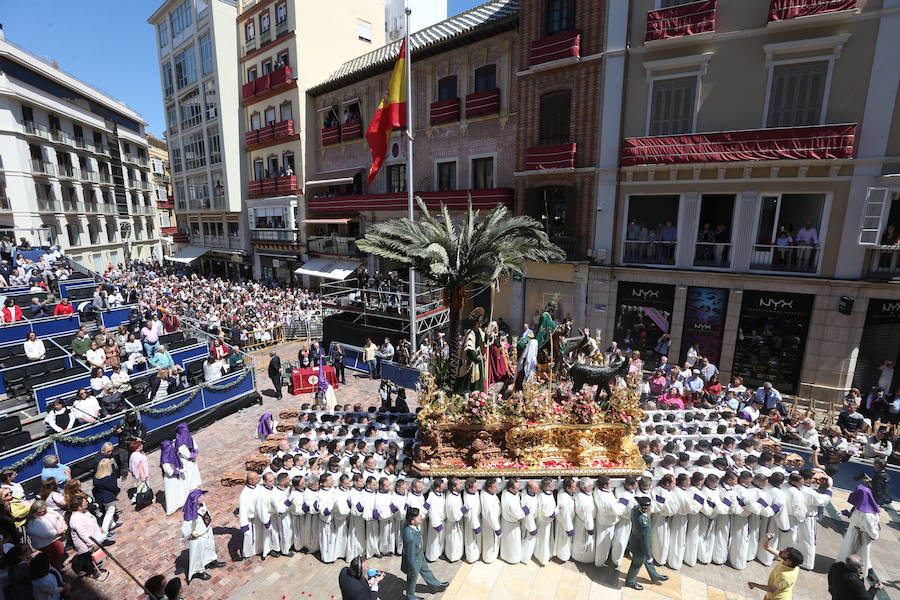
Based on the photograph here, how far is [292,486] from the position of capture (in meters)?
8.44

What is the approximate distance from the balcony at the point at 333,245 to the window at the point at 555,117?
15375 mm

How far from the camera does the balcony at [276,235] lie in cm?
3441

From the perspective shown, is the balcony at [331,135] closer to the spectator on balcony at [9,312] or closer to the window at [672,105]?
the spectator on balcony at [9,312]

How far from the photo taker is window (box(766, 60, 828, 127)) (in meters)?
14.7

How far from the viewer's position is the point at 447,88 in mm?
25016

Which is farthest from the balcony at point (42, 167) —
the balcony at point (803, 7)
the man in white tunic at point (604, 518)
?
the balcony at point (803, 7)

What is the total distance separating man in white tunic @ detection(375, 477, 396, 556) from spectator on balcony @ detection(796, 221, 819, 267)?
16559 millimetres

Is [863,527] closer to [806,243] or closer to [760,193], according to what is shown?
[806,243]

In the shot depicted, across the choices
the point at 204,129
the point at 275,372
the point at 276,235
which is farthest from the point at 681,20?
the point at 204,129

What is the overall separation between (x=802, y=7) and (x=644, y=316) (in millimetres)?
11865

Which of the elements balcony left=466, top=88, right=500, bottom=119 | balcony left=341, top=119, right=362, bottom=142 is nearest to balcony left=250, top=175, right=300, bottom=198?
balcony left=341, top=119, right=362, bottom=142

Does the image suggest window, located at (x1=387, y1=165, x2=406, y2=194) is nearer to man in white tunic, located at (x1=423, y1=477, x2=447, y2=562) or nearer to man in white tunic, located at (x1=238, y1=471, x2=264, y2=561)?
man in white tunic, located at (x1=238, y1=471, x2=264, y2=561)

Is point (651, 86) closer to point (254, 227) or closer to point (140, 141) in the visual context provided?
point (254, 227)

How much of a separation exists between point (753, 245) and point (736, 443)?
9659 millimetres
